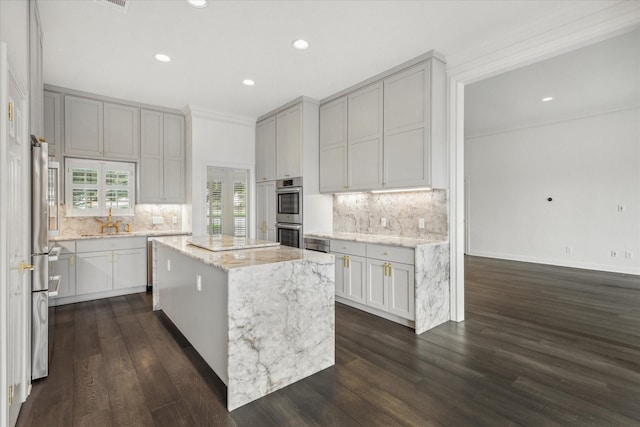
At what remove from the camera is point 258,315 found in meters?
2.18

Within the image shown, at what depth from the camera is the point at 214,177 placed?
5.53 m

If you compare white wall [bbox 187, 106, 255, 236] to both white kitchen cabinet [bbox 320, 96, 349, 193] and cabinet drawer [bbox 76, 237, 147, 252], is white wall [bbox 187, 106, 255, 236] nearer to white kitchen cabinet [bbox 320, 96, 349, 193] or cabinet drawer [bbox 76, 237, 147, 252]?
cabinet drawer [bbox 76, 237, 147, 252]

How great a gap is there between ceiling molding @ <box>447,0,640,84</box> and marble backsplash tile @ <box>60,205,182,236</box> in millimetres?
4824

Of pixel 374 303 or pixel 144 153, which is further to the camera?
pixel 144 153

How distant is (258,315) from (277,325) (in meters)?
0.19

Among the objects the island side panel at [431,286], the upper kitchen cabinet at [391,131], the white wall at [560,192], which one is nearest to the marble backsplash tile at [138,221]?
the upper kitchen cabinet at [391,131]

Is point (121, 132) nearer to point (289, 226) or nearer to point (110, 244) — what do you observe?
point (110, 244)

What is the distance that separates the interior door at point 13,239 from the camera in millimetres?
1495

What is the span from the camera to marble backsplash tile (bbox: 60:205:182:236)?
4.69 meters

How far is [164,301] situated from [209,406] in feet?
6.15

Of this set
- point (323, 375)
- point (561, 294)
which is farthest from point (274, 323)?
point (561, 294)

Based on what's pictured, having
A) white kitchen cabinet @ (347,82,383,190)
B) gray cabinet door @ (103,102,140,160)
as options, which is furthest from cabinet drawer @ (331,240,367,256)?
gray cabinet door @ (103,102,140,160)

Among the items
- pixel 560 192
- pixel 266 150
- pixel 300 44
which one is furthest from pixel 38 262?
pixel 560 192

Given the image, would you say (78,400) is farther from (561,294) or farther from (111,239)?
(561,294)
